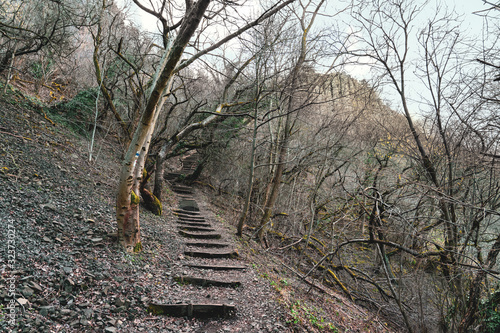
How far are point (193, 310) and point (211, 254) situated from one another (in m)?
2.44

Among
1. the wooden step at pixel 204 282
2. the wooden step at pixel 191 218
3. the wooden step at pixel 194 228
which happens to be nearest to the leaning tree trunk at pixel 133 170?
the wooden step at pixel 204 282

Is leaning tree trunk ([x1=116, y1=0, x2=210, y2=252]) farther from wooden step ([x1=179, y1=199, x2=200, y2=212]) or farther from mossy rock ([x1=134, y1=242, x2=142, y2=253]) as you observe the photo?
wooden step ([x1=179, y1=199, x2=200, y2=212])

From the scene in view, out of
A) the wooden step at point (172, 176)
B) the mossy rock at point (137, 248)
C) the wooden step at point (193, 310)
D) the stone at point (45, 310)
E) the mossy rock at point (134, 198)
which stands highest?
the mossy rock at point (134, 198)

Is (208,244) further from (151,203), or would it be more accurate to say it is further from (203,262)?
(151,203)

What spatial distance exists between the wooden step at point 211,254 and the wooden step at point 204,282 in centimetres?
140

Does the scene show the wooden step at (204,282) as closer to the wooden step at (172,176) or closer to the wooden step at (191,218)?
the wooden step at (191,218)

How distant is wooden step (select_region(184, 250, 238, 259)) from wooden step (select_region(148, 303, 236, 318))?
2.28 meters

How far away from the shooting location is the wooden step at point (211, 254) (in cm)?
593

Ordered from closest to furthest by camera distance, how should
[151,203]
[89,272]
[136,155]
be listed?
[89,272]
[136,155]
[151,203]

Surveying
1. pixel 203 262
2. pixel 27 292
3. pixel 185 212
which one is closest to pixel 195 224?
pixel 185 212

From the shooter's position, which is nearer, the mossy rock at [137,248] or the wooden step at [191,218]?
the mossy rock at [137,248]

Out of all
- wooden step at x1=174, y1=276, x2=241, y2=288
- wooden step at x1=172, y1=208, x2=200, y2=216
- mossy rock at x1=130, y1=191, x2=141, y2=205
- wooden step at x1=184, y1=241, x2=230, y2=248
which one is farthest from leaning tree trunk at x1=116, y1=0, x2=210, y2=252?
wooden step at x1=172, y1=208, x2=200, y2=216

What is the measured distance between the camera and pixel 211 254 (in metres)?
6.11

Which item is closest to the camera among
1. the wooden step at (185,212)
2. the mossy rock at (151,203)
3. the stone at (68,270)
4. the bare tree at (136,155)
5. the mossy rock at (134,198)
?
the stone at (68,270)
